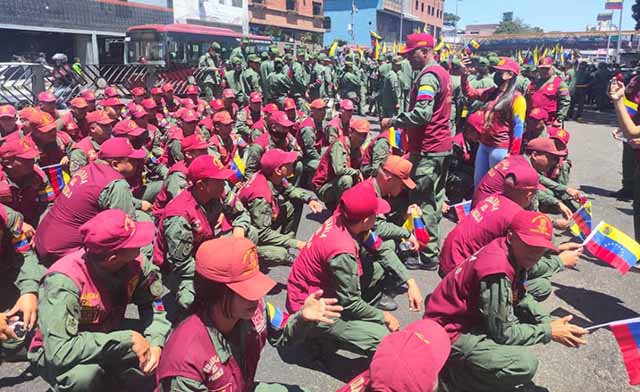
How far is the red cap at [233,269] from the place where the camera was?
1.94 m

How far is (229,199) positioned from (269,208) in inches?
25.1

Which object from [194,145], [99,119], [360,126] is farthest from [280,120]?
[99,119]

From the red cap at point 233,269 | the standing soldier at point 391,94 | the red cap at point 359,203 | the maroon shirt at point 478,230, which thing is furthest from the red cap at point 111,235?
the standing soldier at point 391,94

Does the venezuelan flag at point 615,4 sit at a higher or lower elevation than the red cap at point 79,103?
higher

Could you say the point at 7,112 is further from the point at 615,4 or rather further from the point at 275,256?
the point at 615,4

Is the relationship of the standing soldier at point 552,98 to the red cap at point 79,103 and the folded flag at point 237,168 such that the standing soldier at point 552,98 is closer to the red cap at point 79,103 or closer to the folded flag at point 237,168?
the folded flag at point 237,168

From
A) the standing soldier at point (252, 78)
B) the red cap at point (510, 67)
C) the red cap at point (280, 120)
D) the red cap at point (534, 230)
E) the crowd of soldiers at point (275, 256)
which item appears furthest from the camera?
the standing soldier at point (252, 78)

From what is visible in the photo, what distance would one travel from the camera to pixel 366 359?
352cm

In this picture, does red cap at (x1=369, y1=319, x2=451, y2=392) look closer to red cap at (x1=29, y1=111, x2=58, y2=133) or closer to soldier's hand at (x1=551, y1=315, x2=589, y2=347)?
soldier's hand at (x1=551, y1=315, x2=589, y2=347)

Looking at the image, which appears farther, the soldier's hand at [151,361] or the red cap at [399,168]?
the red cap at [399,168]

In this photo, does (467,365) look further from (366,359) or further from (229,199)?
(229,199)

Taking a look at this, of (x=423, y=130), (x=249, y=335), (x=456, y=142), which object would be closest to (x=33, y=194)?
(x=249, y=335)

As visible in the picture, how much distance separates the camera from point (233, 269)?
1939mm

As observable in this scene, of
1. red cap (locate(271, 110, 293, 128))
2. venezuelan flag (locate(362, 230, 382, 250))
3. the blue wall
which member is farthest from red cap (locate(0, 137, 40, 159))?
the blue wall
